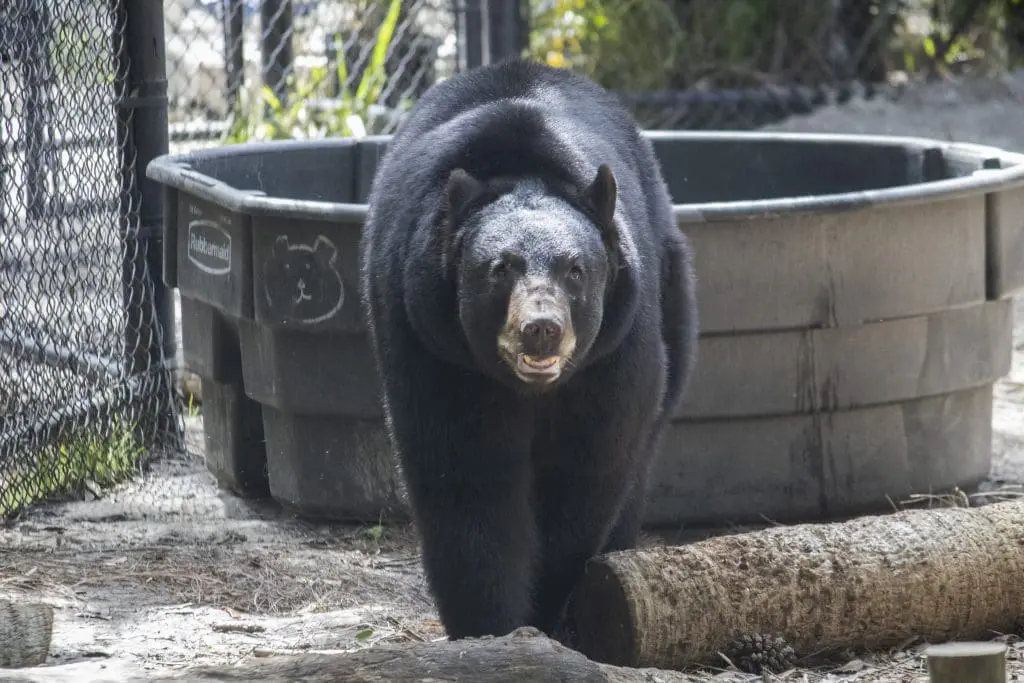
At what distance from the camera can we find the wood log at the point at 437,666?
290cm

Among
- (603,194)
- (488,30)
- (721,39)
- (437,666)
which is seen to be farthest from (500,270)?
(721,39)

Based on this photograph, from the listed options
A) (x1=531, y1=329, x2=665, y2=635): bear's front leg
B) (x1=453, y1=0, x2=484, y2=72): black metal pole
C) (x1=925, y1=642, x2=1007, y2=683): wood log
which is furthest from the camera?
(x1=453, y1=0, x2=484, y2=72): black metal pole

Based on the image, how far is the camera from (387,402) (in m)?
4.28

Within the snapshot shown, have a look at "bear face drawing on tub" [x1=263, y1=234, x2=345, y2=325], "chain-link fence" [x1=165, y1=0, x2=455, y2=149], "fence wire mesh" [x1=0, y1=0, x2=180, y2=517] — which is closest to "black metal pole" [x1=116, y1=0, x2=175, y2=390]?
"fence wire mesh" [x1=0, y1=0, x2=180, y2=517]

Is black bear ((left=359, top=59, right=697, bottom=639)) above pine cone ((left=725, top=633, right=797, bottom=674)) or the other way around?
above

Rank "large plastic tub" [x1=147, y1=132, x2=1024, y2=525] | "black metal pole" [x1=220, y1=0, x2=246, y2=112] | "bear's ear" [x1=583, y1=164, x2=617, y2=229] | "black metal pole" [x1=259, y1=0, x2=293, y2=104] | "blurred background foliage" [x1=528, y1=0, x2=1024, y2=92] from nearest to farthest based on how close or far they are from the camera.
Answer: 1. "bear's ear" [x1=583, y1=164, x2=617, y2=229]
2. "large plastic tub" [x1=147, y1=132, x2=1024, y2=525]
3. "black metal pole" [x1=220, y1=0, x2=246, y2=112]
4. "black metal pole" [x1=259, y1=0, x2=293, y2=104]
5. "blurred background foliage" [x1=528, y1=0, x2=1024, y2=92]

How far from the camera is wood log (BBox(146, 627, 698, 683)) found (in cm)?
290

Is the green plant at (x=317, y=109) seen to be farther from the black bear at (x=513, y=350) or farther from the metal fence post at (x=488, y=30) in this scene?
the black bear at (x=513, y=350)

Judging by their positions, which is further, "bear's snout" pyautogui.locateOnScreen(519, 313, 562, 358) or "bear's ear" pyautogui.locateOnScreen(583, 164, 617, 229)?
"bear's ear" pyautogui.locateOnScreen(583, 164, 617, 229)

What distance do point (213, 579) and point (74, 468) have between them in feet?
3.75

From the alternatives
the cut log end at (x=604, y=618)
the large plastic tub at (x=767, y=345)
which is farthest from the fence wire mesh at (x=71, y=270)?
the cut log end at (x=604, y=618)

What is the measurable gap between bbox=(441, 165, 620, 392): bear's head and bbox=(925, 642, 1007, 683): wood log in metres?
1.23

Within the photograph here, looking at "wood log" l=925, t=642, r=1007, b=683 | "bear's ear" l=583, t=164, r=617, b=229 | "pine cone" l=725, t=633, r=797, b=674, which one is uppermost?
"bear's ear" l=583, t=164, r=617, b=229

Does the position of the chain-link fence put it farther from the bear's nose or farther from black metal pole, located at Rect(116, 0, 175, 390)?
the bear's nose
